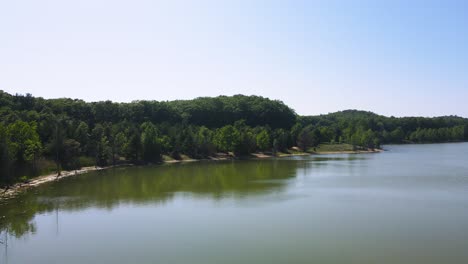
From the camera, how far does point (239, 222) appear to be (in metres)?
23.0

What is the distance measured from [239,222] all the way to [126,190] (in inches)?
657

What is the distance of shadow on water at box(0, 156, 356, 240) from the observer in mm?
27391

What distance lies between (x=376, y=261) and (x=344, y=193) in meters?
17.2

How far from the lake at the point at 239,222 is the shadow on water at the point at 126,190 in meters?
0.10

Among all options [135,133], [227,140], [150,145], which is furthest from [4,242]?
[227,140]

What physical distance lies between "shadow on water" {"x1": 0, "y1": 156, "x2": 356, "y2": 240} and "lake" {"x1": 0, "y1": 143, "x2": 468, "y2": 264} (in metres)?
0.10

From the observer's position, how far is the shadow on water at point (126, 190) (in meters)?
27.4

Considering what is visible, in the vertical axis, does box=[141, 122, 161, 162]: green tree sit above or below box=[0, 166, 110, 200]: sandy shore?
above

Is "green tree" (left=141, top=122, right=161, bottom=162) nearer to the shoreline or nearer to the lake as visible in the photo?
the shoreline

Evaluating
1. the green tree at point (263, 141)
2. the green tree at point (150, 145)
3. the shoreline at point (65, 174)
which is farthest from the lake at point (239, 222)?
the green tree at point (263, 141)

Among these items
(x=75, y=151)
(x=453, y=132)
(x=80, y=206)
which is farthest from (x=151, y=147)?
(x=453, y=132)

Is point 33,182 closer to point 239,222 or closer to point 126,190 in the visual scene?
point 126,190

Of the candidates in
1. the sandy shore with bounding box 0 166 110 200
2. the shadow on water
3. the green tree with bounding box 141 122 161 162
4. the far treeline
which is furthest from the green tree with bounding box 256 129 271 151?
the sandy shore with bounding box 0 166 110 200

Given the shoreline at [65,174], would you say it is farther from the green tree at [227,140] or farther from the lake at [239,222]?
the green tree at [227,140]
